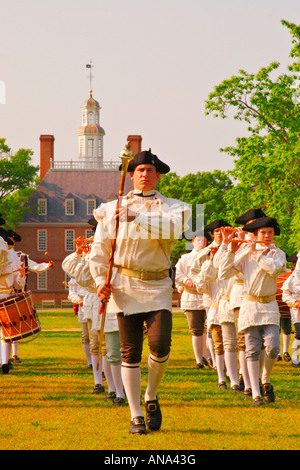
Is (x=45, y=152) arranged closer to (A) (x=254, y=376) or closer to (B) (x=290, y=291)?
(B) (x=290, y=291)

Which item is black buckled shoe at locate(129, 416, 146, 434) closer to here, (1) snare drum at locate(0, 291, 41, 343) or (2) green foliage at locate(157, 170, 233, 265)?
(1) snare drum at locate(0, 291, 41, 343)

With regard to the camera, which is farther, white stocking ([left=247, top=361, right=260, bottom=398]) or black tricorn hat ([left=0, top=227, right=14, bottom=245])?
black tricorn hat ([left=0, top=227, right=14, bottom=245])

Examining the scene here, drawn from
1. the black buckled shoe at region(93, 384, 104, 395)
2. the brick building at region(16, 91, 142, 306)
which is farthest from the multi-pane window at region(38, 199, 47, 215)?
the black buckled shoe at region(93, 384, 104, 395)

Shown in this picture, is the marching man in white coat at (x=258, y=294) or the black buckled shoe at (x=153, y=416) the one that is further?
the marching man in white coat at (x=258, y=294)

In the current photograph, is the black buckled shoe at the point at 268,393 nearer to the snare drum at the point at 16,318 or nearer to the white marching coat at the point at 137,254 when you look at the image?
the white marching coat at the point at 137,254

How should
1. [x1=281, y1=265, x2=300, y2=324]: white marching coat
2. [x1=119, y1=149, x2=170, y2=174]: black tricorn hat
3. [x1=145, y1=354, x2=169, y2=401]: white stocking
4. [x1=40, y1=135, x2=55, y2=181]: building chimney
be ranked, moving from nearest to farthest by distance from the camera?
[x1=145, y1=354, x2=169, y2=401]: white stocking, [x1=119, y1=149, x2=170, y2=174]: black tricorn hat, [x1=281, y1=265, x2=300, y2=324]: white marching coat, [x1=40, y1=135, x2=55, y2=181]: building chimney

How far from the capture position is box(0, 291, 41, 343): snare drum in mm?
13805

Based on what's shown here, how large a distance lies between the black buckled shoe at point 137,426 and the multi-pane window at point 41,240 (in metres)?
72.6

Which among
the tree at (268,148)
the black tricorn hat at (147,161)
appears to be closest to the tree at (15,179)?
the tree at (268,148)

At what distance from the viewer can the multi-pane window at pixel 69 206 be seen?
83188 millimetres

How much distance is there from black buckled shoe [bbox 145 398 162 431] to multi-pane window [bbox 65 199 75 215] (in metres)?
74.6

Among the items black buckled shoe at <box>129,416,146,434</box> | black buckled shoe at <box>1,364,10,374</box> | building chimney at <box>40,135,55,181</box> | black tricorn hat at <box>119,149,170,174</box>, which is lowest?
black buckled shoe at <box>1,364,10,374</box>
